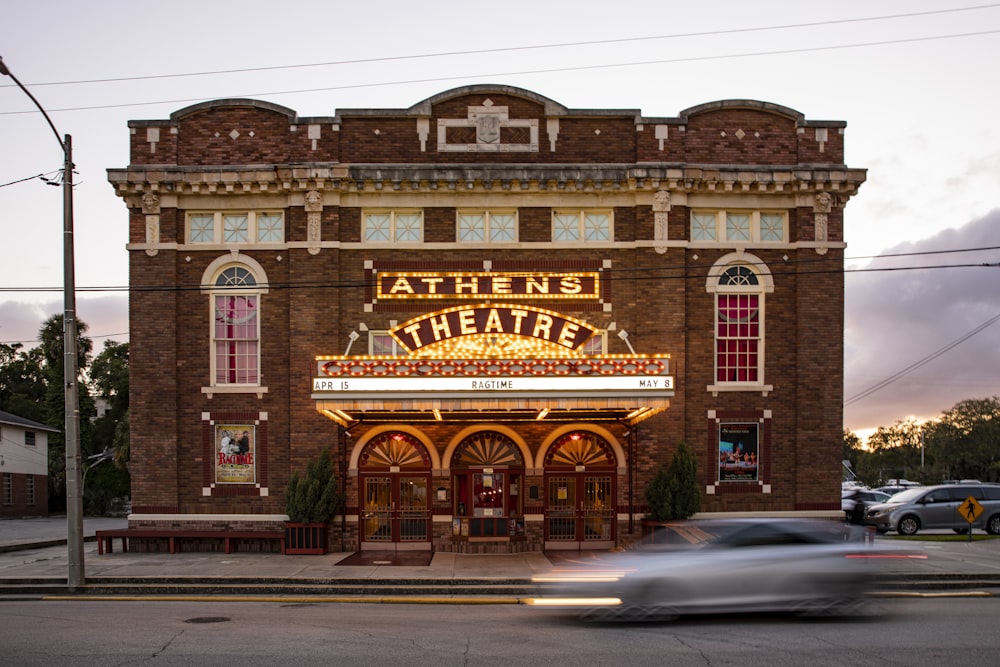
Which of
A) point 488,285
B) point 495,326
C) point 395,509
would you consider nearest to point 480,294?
point 488,285

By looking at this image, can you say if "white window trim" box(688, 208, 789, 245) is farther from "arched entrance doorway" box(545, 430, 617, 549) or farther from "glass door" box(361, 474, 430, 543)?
"glass door" box(361, 474, 430, 543)

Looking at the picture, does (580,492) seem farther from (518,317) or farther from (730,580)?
(730,580)

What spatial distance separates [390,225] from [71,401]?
8.86 metres

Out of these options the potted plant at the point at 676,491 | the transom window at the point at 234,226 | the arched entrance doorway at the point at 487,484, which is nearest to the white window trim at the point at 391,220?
the transom window at the point at 234,226

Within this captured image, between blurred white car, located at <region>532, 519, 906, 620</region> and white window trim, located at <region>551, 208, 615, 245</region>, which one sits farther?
white window trim, located at <region>551, 208, 615, 245</region>

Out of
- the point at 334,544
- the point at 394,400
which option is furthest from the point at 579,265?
the point at 334,544

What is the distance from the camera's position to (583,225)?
77.3 ft

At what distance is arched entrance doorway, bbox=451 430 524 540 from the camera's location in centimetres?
2272

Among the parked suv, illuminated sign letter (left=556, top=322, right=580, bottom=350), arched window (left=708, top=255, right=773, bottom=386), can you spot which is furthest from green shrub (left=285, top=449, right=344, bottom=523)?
the parked suv

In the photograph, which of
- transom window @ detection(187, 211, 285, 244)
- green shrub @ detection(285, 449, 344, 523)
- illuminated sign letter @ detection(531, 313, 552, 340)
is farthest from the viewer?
transom window @ detection(187, 211, 285, 244)

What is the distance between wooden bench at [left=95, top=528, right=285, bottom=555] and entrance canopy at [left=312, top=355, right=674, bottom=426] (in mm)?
4426

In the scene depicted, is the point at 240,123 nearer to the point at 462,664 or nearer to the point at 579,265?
the point at 579,265

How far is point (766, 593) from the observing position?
41.8 ft

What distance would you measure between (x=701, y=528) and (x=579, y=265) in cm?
1078
